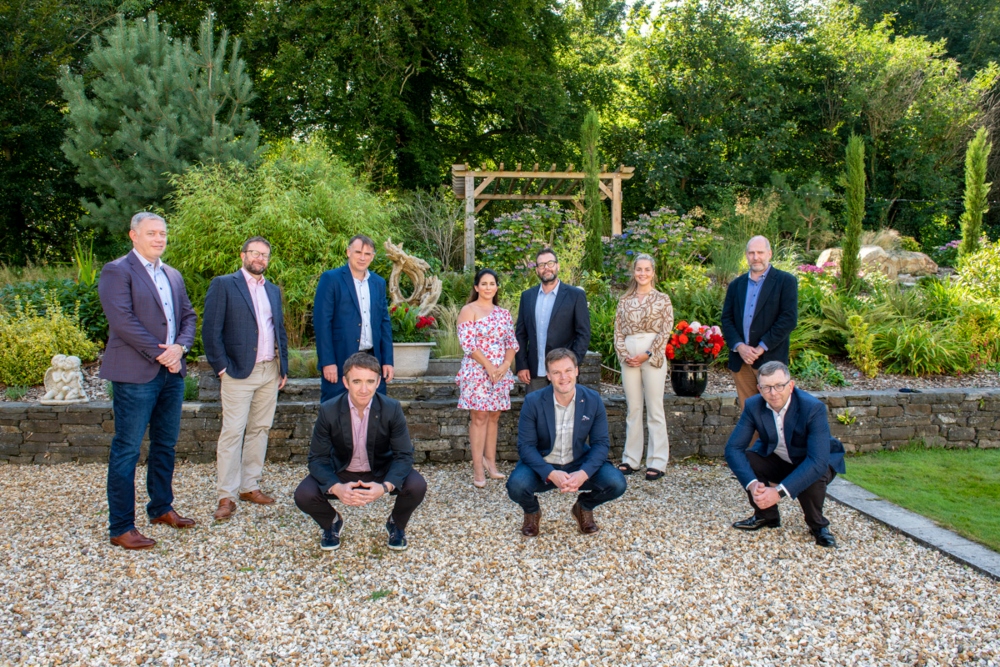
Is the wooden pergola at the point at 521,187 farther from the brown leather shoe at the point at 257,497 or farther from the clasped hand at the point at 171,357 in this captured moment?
the clasped hand at the point at 171,357

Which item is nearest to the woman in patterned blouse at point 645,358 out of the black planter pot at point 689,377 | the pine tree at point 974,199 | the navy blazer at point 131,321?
the black planter pot at point 689,377

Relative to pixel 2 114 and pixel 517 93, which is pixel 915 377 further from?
pixel 2 114

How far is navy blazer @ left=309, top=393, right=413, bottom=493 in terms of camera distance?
10.9 ft

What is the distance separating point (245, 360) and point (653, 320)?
250 cm

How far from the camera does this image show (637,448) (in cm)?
471

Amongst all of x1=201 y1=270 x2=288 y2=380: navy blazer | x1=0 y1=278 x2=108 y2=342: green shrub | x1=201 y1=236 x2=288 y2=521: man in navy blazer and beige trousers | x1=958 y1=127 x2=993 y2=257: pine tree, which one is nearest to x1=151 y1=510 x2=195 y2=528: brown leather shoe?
x1=201 y1=236 x2=288 y2=521: man in navy blazer and beige trousers

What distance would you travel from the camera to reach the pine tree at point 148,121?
8.88 m

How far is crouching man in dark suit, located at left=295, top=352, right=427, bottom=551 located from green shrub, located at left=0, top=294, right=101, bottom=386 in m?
3.95

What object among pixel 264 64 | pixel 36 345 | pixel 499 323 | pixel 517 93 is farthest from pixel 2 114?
pixel 499 323

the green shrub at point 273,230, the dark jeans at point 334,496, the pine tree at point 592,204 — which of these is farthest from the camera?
the pine tree at point 592,204

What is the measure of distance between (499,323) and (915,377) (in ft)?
13.5

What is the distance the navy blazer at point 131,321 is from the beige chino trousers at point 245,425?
20.5 inches

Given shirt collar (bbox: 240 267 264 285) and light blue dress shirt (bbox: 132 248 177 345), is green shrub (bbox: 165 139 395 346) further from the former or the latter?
light blue dress shirt (bbox: 132 248 177 345)

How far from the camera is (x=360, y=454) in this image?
3416mm
